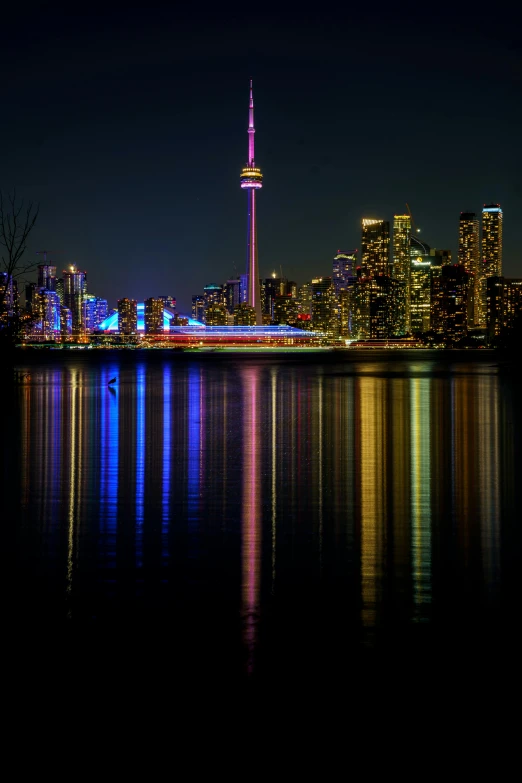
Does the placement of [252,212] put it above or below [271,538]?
above

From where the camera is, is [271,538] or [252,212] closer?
[271,538]

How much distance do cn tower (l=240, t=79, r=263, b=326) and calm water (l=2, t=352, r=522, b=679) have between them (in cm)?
13871

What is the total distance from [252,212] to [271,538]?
162 m

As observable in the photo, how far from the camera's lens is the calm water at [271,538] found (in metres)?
6.53

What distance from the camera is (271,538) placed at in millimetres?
9992

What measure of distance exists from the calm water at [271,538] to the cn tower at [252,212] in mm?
138709

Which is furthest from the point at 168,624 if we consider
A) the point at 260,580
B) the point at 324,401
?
the point at 324,401

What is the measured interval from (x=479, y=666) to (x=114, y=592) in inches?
128

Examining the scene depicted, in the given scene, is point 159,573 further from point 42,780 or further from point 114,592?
point 42,780

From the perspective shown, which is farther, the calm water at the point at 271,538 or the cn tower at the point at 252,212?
the cn tower at the point at 252,212

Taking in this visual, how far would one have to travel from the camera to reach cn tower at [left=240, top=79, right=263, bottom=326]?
160 m

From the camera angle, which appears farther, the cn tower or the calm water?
the cn tower

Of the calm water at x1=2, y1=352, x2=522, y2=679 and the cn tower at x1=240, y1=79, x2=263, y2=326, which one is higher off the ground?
the cn tower at x1=240, y1=79, x2=263, y2=326

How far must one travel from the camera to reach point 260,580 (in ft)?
26.5
